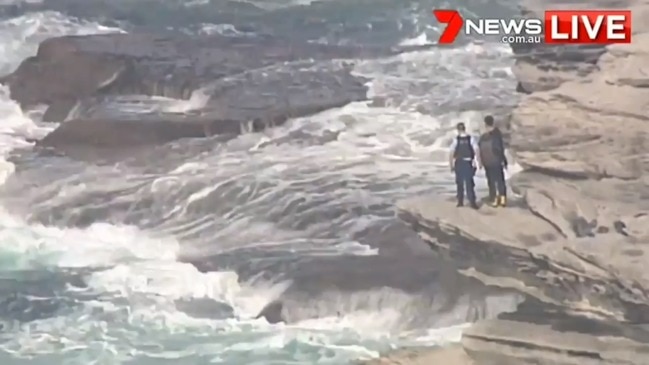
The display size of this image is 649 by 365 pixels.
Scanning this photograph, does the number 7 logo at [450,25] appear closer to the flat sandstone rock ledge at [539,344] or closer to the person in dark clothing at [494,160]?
the person in dark clothing at [494,160]

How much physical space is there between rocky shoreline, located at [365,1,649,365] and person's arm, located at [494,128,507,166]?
22mm

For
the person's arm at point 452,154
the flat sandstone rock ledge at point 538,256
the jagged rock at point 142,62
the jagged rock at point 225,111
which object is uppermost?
the jagged rock at point 142,62

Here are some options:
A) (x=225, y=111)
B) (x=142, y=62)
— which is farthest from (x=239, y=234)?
(x=142, y=62)

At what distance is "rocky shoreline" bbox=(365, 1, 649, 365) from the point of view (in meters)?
1.56

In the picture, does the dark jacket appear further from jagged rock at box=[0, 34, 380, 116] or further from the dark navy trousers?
jagged rock at box=[0, 34, 380, 116]

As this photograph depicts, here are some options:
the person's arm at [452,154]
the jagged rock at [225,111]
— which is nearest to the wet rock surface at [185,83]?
the jagged rock at [225,111]

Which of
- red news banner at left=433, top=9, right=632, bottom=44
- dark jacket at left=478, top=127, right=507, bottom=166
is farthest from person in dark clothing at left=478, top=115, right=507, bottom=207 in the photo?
red news banner at left=433, top=9, right=632, bottom=44

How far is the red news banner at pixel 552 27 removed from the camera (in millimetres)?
1626

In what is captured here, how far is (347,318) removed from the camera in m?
1.63

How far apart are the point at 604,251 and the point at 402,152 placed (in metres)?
0.44

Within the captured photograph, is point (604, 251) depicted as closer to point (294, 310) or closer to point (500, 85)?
point (500, 85)

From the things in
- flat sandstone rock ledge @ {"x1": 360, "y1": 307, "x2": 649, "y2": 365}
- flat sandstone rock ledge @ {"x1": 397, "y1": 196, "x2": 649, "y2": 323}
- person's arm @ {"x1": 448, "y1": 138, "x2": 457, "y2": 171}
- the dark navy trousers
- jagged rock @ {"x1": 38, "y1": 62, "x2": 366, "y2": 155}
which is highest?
jagged rock @ {"x1": 38, "y1": 62, "x2": 366, "y2": 155}

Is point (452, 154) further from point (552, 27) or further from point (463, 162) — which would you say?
point (552, 27)

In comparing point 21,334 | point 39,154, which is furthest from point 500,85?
point 21,334
